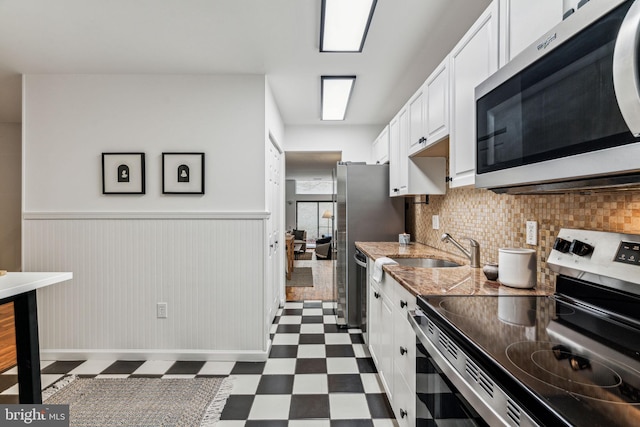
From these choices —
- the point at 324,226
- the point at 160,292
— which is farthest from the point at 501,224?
the point at 324,226

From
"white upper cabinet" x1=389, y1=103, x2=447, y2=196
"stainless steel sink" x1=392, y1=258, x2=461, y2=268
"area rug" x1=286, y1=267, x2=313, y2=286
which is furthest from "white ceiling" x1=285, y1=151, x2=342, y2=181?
"stainless steel sink" x1=392, y1=258, x2=461, y2=268

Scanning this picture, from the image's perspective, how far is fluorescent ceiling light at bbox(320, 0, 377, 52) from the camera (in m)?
1.74

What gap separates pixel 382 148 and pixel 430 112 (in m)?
1.50

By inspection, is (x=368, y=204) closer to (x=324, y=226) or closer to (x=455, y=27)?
(x=455, y=27)

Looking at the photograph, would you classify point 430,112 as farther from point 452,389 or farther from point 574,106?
point 452,389

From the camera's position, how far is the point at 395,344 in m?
1.79

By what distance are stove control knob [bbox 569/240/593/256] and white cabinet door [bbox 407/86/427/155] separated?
3.95 ft

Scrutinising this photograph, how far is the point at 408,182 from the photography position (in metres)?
2.65

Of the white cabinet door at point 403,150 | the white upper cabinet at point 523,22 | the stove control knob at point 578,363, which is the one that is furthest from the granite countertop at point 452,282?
the white upper cabinet at point 523,22

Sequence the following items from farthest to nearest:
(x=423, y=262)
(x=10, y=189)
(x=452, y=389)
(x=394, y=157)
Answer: (x=10, y=189)
(x=394, y=157)
(x=423, y=262)
(x=452, y=389)

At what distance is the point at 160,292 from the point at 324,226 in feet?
33.8

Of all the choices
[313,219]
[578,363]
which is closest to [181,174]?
[578,363]

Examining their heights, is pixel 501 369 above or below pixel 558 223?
below

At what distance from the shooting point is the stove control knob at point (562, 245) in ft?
4.00
